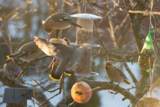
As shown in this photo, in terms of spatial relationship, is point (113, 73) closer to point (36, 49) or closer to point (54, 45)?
point (36, 49)

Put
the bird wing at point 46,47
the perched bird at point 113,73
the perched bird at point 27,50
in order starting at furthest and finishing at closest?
the perched bird at point 113,73 < the perched bird at point 27,50 < the bird wing at point 46,47

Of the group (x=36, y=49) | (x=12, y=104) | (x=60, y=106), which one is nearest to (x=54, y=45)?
(x=36, y=49)

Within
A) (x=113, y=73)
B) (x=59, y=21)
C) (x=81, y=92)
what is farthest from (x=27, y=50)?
(x=113, y=73)

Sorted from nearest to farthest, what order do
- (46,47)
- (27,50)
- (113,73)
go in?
(46,47) → (27,50) → (113,73)

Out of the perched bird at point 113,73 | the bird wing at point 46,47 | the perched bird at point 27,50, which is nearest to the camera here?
the bird wing at point 46,47

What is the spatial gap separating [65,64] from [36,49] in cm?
40

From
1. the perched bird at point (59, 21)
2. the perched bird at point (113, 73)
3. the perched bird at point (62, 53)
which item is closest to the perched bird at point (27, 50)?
the perched bird at point (59, 21)

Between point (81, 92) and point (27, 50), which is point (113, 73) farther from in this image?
point (27, 50)

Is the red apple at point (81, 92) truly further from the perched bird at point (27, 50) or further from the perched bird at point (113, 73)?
the perched bird at point (113, 73)

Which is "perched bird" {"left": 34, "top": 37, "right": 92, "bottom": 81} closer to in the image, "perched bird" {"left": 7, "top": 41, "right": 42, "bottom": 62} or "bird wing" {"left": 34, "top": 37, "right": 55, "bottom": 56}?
"bird wing" {"left": 34, "top": 37, "right": 55, "bottom": 56}

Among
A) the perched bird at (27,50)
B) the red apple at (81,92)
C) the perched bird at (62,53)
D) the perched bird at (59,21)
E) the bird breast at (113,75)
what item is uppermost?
the perched bird at (59,21)

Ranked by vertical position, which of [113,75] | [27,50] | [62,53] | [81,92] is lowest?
[113,75]

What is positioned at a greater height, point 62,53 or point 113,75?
point 62,53

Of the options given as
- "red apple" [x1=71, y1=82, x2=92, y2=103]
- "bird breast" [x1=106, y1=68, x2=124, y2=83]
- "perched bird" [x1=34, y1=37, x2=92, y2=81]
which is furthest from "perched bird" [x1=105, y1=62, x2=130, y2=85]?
"perched bird" [x1=34, y1=37, x2=92, y2=81]
